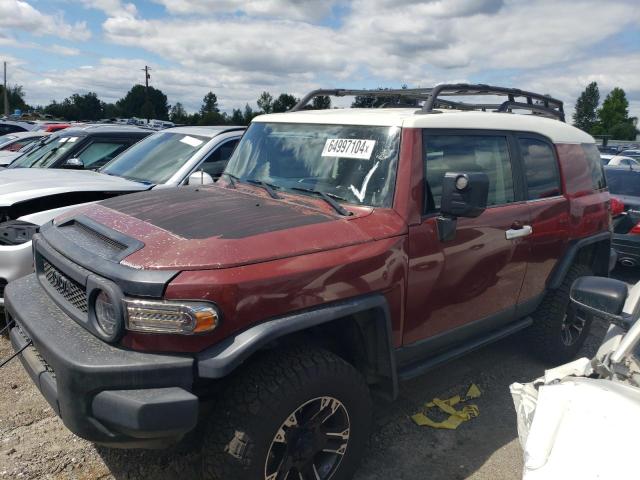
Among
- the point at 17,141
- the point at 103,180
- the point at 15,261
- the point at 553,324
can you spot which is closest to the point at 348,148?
the point at 553,324

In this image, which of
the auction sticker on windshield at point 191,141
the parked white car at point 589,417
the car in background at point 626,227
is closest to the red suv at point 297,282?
the parked white car at point 589,417

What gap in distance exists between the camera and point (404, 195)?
3.03m

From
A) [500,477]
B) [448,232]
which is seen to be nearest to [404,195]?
[448,232]

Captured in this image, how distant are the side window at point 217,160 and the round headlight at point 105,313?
11.5 ft

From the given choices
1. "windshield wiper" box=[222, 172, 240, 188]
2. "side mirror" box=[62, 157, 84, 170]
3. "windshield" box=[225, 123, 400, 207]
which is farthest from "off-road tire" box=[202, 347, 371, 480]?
"side mirror" box=[62, 157, 84, 170]

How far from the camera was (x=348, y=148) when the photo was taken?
3305 mm

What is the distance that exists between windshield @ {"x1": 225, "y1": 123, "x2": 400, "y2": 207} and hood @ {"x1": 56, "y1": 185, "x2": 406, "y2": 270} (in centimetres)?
15

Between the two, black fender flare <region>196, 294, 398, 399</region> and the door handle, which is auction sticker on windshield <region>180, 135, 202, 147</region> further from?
black fender flare <region>196, 294, 398, 399</region>

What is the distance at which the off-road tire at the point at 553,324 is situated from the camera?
14.4 ft

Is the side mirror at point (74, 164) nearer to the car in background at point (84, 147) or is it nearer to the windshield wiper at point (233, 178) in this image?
the car in background at point (84, 147)

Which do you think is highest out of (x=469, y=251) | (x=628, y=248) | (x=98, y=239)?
(x=98, y=239)

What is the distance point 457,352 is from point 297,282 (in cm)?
152

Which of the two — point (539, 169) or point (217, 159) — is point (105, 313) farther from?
point (217, 159)

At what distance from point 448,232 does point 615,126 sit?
85499 mm
